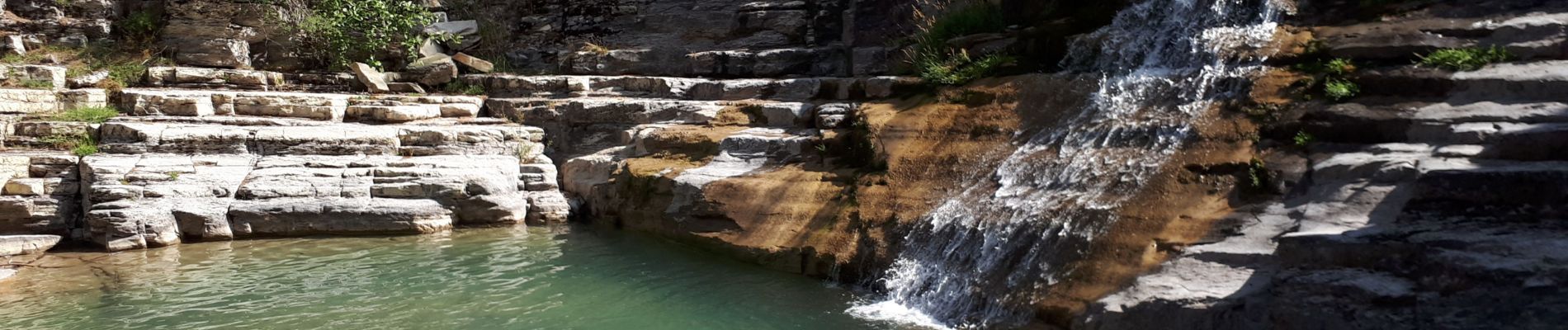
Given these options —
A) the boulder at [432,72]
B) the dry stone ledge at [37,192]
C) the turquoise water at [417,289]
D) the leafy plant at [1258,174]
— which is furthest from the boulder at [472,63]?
the leafy plant at [1258,174]

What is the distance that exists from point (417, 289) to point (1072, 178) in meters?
4.73

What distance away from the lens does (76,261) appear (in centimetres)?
798

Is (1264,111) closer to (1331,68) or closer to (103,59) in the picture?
(1331,68)

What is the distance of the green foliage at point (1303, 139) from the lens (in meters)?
6.06

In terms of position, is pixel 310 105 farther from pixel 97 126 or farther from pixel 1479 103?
pixel 1479 103

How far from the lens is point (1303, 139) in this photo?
6.08 meters

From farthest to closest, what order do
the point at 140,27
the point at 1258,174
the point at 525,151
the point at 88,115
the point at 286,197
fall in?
the point at 140,27, the point at 525,151, the point at 88,115, the point at 286,197, the point at 1258,174

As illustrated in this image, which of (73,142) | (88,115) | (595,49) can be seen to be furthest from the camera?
(595,49)

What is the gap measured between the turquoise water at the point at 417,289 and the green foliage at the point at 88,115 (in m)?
2.16

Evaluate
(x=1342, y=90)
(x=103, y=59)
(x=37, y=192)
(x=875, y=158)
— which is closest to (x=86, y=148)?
(x=37, y=192)

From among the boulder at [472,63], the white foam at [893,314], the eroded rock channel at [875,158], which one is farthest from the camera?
the boulder at [472,63]

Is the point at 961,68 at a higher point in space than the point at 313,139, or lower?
higher

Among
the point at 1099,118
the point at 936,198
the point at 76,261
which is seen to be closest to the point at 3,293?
the point at 76,261

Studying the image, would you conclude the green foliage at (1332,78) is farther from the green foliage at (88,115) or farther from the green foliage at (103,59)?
the green foliage at (103,59)
